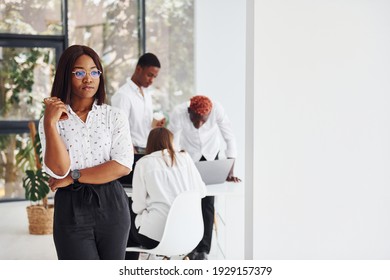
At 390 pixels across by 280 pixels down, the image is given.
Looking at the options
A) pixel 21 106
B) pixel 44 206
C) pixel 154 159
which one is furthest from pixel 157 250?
pixel 21 106

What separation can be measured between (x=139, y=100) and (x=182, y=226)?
4.67 feet

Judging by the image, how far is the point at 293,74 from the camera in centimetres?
295

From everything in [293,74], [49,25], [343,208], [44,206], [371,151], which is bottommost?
[44,206]

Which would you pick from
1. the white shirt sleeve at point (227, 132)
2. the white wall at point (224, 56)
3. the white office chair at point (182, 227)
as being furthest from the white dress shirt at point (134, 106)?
the white wall at point (224, 56)

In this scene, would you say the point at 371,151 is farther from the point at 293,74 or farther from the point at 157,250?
the point at 157,250

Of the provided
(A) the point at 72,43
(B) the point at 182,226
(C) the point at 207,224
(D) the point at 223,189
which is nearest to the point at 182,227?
(B) the point at 182,226

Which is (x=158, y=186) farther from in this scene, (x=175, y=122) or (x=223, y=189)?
(x=175, y=122)

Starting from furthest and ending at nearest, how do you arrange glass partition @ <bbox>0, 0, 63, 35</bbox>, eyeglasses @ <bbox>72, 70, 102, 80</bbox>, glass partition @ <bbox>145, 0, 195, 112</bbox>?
1. glass partition @ <bbox>145, 0, 195, 112</bbox>
2. glass partition @ <bbox>0, 0, 63, 35</bbox>
3. eyeglasses @ <bbox>72, 70, 102, 80</bbox>

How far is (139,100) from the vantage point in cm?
488

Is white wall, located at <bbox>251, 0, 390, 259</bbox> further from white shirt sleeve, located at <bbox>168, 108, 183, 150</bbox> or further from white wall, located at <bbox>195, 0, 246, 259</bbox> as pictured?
white wall, located at <bbox>195, 0, 246, 259</bbox>

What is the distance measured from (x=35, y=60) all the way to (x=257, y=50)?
4.85m

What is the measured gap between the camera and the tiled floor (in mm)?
5082

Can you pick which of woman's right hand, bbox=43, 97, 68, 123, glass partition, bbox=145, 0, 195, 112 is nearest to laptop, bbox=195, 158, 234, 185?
woman's right hand, bbox=43, 97, 68, 123

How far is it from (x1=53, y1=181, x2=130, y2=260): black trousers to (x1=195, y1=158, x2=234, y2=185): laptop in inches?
65.2
